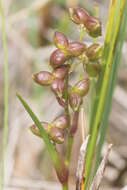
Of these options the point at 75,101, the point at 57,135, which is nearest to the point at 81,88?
the point at 75,101

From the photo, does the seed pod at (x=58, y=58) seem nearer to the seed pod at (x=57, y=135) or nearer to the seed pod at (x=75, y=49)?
the seed pod at (x=75, y=49)

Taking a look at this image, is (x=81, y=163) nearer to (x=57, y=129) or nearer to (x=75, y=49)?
(x=57, y=129)

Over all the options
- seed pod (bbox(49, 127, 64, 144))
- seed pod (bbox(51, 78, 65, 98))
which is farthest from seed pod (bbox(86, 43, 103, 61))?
seed pod (bbox(49, 127, 64, 144))

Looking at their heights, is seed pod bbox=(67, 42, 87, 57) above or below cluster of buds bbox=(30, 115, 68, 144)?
above

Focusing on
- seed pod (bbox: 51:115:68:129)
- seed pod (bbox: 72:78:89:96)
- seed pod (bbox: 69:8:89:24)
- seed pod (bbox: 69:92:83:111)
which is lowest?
seed pod (bbox: 51:115:68:129)

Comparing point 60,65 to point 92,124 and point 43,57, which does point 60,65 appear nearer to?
point 92,124

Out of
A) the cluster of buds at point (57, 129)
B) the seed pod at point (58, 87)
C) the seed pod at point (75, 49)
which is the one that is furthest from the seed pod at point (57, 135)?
the seed pod at point (75, 49)

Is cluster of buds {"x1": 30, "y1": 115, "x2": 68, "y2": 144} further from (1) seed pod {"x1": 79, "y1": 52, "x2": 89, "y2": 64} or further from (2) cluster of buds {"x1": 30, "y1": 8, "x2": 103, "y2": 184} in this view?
(1) seed pod {"x1": 79, "y1": 52, "x2": 89, "y2": 64}
